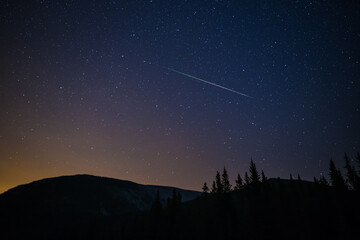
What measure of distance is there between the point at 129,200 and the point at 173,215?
12854cm

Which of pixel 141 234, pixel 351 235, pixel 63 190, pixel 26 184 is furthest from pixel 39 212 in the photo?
pixel 351 235

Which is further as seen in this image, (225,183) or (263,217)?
(225,183)

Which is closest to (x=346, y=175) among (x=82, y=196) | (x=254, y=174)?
(x=254, y=174)

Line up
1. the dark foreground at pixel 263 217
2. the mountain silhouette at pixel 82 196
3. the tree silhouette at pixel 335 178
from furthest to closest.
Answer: the mountain silhouette at pixel 82 196, the tree silhouette at pixel 335 178, the dark foreground at pixel 263 217

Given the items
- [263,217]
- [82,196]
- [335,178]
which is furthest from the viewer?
[82,196]

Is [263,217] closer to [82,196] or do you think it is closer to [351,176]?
[351,176]

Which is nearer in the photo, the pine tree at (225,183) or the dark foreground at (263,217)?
the dark foreground at (263,217)

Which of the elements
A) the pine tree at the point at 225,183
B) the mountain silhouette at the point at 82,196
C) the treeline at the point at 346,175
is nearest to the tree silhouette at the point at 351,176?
the treeline at the point at 346,175

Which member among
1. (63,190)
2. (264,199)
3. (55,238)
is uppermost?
(63,190)

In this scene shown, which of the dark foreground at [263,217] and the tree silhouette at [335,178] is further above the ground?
the tree silhouette at [335,178]

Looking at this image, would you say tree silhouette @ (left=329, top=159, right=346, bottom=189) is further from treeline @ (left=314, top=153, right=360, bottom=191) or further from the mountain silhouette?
the mountain silhouette

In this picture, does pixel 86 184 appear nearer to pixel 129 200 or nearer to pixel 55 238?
pixel 129 200

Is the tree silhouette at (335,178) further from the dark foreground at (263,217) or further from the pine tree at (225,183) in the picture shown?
the pine tree at (225,183)

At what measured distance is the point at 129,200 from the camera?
162m
